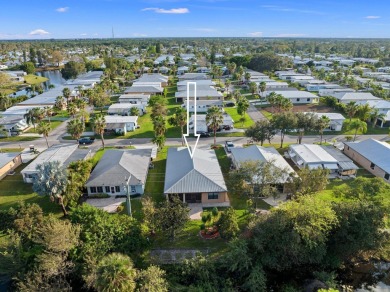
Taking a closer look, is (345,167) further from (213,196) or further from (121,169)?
(121,169)

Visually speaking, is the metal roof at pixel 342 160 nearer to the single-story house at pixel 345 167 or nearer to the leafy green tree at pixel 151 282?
the single-story house at pixel 345 167

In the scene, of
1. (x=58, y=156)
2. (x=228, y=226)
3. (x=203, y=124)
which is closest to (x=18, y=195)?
(x=58, y=156)

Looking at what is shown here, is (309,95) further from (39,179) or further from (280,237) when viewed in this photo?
(39,179)

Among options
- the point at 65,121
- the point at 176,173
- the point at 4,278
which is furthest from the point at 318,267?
the point at 65,121

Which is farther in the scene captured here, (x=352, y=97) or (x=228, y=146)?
(x=352, y=97)

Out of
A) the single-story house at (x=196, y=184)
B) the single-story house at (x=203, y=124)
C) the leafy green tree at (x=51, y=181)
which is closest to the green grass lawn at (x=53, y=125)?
the single-story house at (x=203, y=124)

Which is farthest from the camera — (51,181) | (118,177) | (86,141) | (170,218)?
(86,141)
